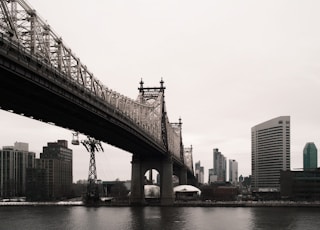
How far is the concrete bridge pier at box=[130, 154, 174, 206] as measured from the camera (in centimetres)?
11688

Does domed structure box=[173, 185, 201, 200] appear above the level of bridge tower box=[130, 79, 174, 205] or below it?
below

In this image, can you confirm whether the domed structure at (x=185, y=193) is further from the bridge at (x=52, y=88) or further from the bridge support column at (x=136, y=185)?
the bridge at (x=52, y=88)

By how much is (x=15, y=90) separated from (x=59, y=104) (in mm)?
7965

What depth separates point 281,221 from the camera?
73.3 metres

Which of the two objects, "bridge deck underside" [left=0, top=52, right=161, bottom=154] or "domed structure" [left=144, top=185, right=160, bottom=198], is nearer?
"bridge deck underside" [left=0, top=52, right=161, bottom=154]

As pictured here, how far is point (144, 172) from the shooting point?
118000 millimetres

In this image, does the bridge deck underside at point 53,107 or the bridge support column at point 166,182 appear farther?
the bridge support column at point 166,182

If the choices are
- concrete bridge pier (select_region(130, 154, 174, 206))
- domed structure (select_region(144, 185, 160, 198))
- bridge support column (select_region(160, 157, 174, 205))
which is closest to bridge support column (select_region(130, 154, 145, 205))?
concrete bridge pier (select_region(130, 154, 174, 206))

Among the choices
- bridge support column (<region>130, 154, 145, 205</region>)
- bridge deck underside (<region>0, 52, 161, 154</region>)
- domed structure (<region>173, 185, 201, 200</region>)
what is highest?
bridge deck underside (<region>0, 52, 161, 154</region>)

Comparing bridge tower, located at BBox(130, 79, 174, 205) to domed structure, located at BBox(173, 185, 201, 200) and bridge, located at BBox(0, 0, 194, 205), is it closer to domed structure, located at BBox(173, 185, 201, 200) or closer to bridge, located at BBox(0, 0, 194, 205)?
bridge, located at BBox(0, 0, 194, 205)

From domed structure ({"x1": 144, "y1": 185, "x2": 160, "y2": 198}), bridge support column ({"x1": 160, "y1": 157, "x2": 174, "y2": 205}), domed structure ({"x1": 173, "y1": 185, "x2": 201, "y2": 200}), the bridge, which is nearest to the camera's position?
the bridge

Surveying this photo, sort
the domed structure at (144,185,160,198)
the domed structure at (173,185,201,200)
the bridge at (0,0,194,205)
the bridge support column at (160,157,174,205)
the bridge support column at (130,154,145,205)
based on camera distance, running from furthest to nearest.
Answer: the domed structure at (173,185,201,200)
the domed structure at (144,185,160,198)
the bridge support column at (130,154,145,205)
the bridge support column at (160,157,174,205)
the bridge at (0,0,194,205)

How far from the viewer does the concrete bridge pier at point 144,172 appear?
383 ft

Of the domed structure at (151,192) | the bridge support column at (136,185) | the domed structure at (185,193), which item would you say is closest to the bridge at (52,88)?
the bridge support column at (136,185)
